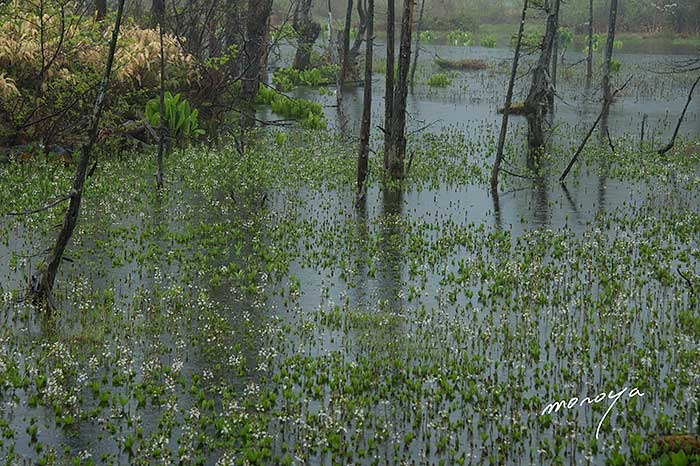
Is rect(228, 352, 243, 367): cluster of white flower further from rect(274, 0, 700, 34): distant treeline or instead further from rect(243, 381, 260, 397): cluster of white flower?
rect(274, 0, 700, 34): distant treeline

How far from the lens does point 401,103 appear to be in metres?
22.0

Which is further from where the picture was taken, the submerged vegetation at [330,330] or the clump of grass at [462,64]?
the clump of grass at [462,64]

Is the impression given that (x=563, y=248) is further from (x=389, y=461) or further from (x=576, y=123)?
(x=576, y=123)

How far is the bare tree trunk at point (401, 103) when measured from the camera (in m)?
21.4

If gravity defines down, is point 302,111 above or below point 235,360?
above

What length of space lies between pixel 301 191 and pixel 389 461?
12409 mm

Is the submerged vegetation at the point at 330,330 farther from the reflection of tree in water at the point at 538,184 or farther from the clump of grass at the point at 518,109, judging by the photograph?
the clump of grass at the point at 518,109

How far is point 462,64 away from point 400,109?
105 feet

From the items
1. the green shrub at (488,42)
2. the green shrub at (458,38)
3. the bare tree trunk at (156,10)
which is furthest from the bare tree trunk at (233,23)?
the green shrub at (458,38)

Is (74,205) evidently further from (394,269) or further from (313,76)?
(313,76)

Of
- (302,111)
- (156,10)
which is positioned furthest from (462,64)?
(156,10)

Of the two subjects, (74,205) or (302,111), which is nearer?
(74,205)

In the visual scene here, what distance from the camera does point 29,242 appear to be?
15805 millimetres

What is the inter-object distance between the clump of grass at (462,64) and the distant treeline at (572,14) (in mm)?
10795
